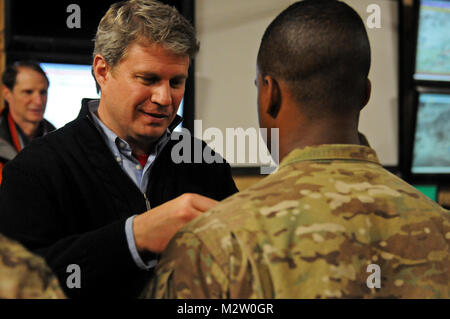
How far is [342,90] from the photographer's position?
853mm

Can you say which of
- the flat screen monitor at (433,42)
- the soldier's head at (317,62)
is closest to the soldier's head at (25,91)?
the soldier's head at (317,62)

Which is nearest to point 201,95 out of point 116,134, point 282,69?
point 116,134

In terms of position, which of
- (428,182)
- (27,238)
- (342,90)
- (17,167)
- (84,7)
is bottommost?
(428,182)

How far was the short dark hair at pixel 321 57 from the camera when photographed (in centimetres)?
84

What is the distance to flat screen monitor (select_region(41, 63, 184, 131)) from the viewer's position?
2143 millimetres

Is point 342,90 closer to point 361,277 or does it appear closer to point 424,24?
point 361,277

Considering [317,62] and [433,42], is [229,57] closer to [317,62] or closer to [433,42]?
[433,42]

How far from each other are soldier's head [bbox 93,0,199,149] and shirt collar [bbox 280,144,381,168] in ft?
1.55

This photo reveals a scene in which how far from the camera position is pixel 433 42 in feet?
8.84

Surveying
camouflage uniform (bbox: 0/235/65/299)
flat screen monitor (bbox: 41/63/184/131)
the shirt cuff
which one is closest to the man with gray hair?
the shirt cuff

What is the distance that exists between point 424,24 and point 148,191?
6.40ft

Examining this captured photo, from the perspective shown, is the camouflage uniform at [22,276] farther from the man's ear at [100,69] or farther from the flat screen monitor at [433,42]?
the flat screen monitor at [433,42]

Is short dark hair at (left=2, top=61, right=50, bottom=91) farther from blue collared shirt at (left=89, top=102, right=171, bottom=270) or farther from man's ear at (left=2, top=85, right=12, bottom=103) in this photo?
blue collared shirt at (left=89, top=102, right=171, bottom=270)

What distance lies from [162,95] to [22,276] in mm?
707
